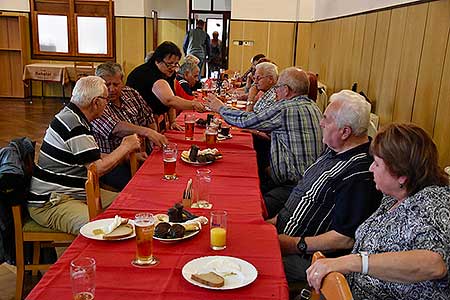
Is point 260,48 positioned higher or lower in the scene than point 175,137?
higher

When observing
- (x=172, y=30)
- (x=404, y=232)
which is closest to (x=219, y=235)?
(x=404, y=232)

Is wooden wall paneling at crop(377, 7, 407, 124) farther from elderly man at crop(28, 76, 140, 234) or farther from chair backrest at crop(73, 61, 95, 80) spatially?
chair backrest at crop(73, 61, 95, 80)

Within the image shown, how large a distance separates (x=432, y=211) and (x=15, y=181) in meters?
2.15

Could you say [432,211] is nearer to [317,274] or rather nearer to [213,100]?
[317,274]

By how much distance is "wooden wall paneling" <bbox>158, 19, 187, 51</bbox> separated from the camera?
13.5 m

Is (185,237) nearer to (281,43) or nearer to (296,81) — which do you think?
(296,81)

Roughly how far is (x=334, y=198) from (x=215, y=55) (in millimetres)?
10185

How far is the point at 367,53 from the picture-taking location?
17.3ft

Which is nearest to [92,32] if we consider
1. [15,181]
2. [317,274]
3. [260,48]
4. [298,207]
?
[260,48]

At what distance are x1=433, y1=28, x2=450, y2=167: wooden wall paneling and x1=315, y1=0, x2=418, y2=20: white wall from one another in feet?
4.11

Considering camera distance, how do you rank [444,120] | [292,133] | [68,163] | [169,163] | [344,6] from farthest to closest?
[344,6]
[292,133]
[444,120]
[68,163]
[169,163]

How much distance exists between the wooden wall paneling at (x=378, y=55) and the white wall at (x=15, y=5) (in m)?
8.97

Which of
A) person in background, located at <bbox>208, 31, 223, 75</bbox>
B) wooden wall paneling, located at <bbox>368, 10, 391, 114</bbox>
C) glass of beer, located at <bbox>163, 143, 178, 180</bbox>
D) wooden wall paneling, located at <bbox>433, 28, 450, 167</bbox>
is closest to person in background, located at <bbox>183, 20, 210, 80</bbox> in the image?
person in background, located at <bbox>208, 31, 223, 75</bbox>

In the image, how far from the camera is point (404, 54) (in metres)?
4.00
